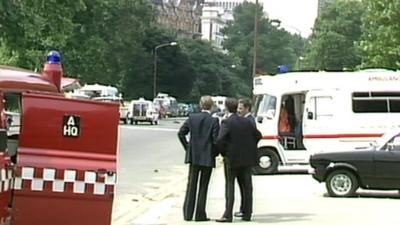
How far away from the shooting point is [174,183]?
20.3 meters

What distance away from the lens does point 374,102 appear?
24328mm

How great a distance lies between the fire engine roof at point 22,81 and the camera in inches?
348

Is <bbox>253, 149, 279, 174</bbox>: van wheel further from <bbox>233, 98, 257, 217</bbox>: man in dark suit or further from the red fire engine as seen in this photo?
the red fire engine

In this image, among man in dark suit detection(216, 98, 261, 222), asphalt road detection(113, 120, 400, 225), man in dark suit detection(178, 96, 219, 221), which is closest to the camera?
man in dark suit detection(178, 96, 219, 221)

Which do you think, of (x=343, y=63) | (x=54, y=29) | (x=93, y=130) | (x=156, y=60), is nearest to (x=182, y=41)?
(x=156, y=60)

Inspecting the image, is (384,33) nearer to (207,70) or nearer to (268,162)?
(268,162)

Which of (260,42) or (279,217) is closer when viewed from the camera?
(279,217)

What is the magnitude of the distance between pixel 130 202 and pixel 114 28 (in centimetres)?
6027

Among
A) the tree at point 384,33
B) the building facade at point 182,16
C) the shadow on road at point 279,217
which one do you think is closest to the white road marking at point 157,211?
the shadow on road at point 279,217

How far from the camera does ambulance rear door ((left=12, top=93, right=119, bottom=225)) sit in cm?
822

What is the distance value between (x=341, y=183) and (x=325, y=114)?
7380 millimetres

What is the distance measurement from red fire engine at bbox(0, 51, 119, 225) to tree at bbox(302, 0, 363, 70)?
3009 inches

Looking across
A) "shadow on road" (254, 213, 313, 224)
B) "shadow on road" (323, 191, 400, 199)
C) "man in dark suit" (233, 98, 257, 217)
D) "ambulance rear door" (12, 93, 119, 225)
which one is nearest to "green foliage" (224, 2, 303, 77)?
"shadow on road" (323, 191, 400, 199)

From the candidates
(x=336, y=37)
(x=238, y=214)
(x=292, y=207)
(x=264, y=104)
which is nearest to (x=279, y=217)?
(x=238, y=214)
